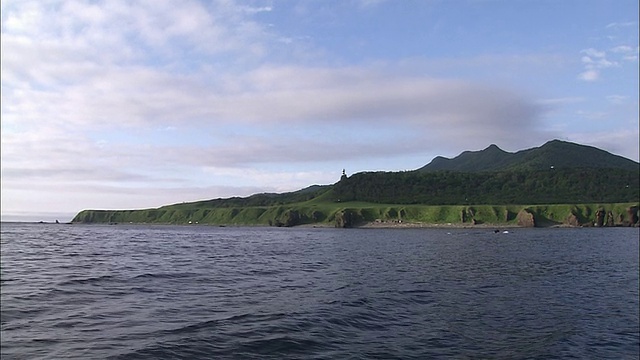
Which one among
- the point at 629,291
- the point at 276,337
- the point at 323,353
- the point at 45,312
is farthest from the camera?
the point at 629,291

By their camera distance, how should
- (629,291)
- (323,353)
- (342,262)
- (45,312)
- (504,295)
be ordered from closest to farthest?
1. (323,353)
2. (45,312)
3. (504,295)
4. (629,291)
5. (342,262)

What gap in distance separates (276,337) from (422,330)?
738 centimetres

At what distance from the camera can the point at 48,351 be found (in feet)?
54.1

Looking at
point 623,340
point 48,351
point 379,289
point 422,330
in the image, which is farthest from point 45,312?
point 623,340

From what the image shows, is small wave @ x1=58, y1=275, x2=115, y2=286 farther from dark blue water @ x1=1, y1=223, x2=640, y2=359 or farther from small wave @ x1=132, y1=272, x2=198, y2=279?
small wave @ x1=132, y1=272, x2=198, y2=279

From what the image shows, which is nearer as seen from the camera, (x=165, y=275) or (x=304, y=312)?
(x=304, y=312)

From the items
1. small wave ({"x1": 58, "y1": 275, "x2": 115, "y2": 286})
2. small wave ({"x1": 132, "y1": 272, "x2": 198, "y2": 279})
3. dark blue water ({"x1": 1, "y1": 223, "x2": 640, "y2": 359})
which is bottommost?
dark blue water ({"x1": 1, "y1": 223, "x2": 640, "y2": 359})

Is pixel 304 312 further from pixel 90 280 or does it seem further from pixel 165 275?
pixel 90 280

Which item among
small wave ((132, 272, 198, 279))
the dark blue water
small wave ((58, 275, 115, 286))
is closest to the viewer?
the dark blue water

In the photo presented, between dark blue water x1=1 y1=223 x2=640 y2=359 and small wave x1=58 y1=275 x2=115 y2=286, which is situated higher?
small wave x1=58 y1=275 x2=115 y2=286

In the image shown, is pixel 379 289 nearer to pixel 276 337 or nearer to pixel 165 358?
pixel 276 337

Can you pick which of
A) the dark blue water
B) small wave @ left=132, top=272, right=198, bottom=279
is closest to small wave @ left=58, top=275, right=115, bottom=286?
the dark blue water

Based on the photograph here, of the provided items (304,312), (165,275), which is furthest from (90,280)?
(304,312)

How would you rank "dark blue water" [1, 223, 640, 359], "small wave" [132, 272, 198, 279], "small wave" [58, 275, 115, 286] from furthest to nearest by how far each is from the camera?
"small wave" [132, 272, 198, 279], "small wave" [58, 275, 115, 286], "dark blue water" [1, 223, 640, 359]
